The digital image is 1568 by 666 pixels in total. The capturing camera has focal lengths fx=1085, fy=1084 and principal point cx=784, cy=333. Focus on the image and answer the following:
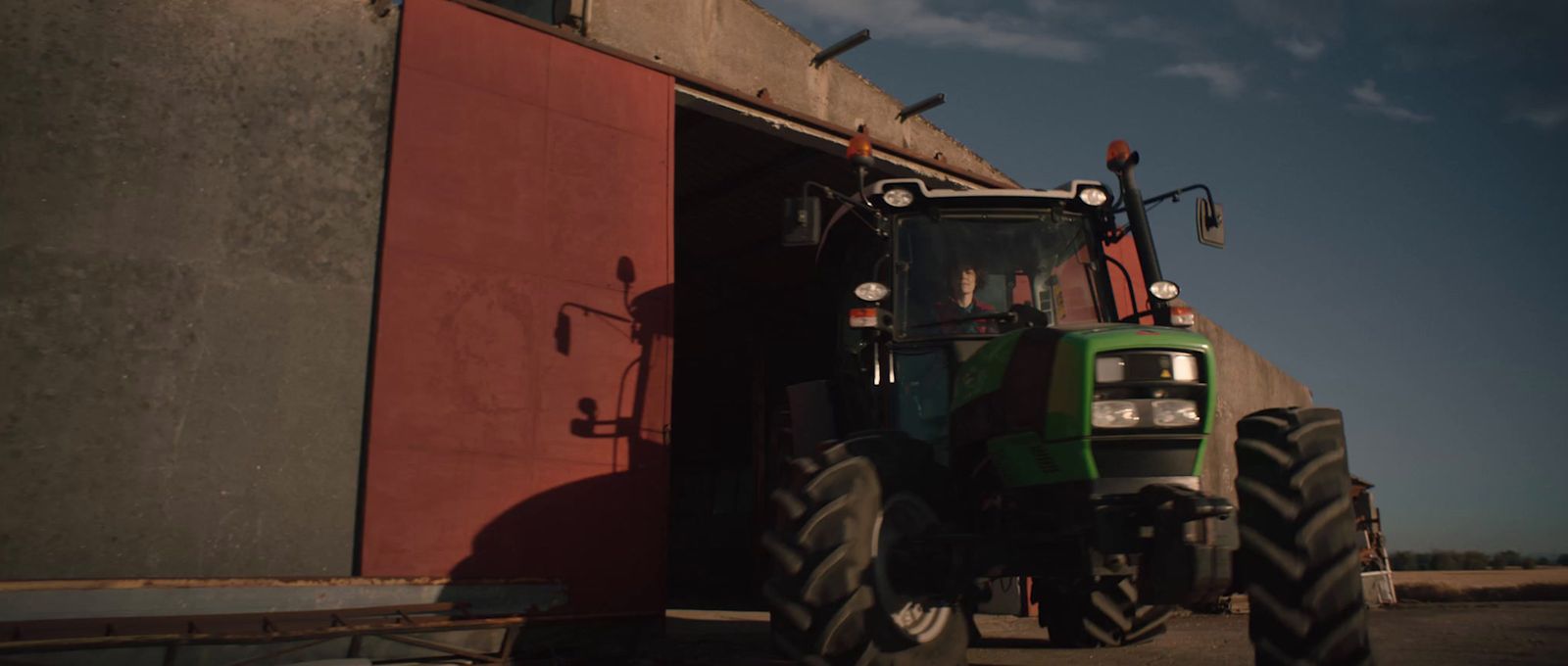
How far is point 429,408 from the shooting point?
7539 millimetres

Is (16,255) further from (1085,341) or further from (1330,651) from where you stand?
(1330,651)

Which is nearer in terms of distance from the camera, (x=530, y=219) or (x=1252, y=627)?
(x=1252, y=627)

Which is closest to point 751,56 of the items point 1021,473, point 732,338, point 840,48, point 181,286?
point 840,48

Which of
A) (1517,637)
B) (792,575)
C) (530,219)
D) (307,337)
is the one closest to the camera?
(792,575)

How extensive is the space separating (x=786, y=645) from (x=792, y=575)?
0.33 m

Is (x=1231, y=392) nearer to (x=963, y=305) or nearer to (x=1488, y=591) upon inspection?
(x=1488, y=591)

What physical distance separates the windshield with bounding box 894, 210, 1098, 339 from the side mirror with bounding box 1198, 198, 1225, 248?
2.22ft

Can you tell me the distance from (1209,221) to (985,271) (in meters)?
1.38

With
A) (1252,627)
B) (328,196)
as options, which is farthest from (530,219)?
(1252,627)

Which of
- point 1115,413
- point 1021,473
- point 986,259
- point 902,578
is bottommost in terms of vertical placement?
point 902,578

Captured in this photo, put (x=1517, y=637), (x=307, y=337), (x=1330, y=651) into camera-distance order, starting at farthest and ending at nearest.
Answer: (x=1517, y=637) → (x=307, y=337) → (x=1330, y=651)

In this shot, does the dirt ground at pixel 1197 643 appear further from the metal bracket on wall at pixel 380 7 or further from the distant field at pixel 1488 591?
the distant field at pixel 1488 591

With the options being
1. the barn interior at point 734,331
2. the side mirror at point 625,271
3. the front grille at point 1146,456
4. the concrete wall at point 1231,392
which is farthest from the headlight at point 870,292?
the concrete wall at point 1231,392

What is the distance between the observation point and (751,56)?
11.0 m
